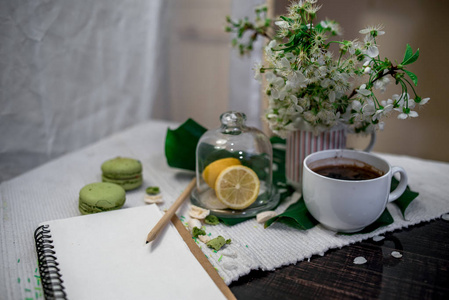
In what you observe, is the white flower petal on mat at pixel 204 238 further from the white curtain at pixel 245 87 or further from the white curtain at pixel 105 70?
the white curtain at pixel 245 87

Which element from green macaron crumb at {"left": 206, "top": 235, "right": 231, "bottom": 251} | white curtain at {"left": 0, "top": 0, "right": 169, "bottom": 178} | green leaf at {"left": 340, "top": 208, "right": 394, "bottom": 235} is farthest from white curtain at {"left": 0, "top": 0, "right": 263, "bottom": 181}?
green leaf at {"left": 340, "top": 208, "right": 394, "bottom": 235}

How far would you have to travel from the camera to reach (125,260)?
62 centimetres

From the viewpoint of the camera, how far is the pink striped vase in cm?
81

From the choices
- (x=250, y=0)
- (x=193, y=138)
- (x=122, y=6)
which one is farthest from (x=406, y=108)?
(x=122, y=6)

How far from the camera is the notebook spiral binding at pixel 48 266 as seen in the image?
536 mm

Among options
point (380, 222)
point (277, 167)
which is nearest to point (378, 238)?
point (380, 222)

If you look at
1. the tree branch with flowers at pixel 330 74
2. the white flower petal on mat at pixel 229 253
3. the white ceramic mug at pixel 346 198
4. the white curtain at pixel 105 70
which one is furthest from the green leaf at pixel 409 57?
the white curtain at pixel 105 70

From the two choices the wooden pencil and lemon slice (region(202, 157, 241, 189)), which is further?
lemon slice (region(202, 157, 241, 189))

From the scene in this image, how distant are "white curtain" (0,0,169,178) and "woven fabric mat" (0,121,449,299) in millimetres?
126

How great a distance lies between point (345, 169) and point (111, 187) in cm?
45

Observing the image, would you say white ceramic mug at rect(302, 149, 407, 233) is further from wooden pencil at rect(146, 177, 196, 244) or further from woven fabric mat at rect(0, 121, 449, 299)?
wooden pencil at rect(146, 177, 196, 244)

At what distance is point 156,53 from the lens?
1561 mm

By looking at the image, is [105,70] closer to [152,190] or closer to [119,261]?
[152,190]

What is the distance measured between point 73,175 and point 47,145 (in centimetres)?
25
